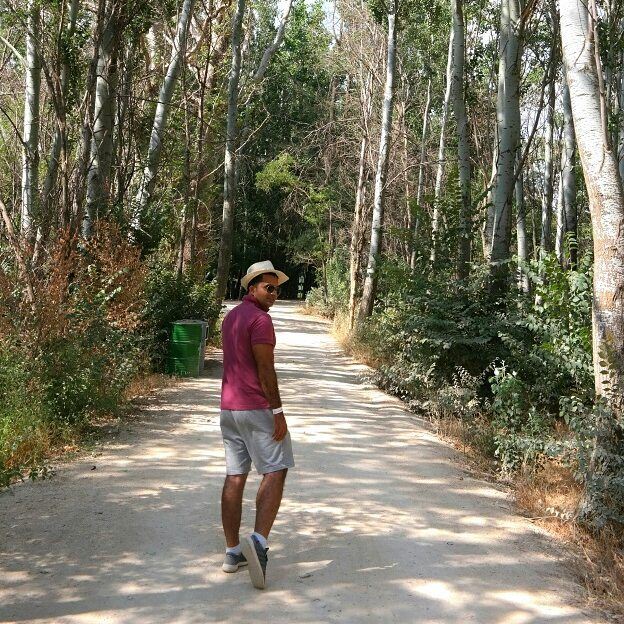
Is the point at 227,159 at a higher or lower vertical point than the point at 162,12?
lower

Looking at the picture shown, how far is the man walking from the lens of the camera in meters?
5.00

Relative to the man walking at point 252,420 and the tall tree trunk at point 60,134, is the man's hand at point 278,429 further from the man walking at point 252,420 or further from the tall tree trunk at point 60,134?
the tall tree trunk at point 60,134

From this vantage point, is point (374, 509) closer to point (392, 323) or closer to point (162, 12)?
point (392, 323)

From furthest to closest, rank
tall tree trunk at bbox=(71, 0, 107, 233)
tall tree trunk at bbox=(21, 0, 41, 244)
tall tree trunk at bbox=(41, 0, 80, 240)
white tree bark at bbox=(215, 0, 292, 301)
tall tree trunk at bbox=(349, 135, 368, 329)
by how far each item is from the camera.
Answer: tall tree trunk at bbox=(349, 135, 368, 329)
white tree bark at bbox=(215, 0, 292, 301)
tall tree trunk at bbox=(21, 0, 41, 244)
tall tree trunk at bbox=(71, 0, 107, 233)
tall tree trunk at bbox=(41, 0, 80, 240)

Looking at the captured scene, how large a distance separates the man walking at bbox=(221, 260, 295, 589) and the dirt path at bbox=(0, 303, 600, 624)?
39 centimetres

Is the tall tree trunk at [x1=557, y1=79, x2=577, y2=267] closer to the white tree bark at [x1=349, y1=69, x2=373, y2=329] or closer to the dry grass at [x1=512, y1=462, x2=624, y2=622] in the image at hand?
the white tree bark at [x1=349, y1=69, x2=373, y2=329]

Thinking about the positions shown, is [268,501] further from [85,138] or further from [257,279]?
[85,138]

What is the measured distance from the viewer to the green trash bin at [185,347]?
14.6 meters

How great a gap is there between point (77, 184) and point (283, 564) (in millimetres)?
7579

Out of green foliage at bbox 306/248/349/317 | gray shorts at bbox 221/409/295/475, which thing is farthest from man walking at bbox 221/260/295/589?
green foliage at bbox 306/248/349/317

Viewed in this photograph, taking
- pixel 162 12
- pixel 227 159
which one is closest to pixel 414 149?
pixel 227 159

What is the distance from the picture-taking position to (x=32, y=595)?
459cm

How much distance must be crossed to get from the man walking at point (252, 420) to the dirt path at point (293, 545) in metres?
0.39

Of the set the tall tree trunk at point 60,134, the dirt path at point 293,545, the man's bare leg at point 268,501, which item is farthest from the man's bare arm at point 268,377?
the tall tree trunk at point 60,134
